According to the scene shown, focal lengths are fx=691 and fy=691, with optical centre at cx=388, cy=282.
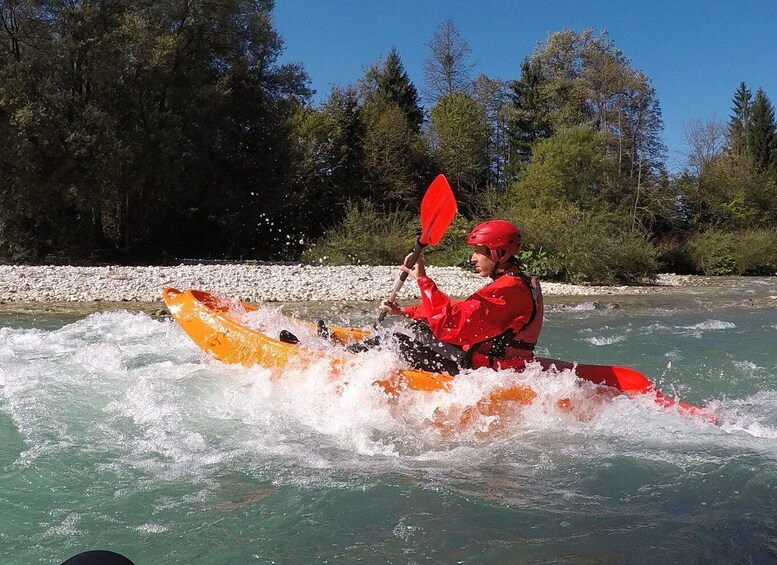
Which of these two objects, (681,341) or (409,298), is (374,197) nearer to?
(409,298)

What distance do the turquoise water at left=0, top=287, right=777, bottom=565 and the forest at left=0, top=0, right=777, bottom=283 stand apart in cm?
1131

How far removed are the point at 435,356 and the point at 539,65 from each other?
28669 millimetres

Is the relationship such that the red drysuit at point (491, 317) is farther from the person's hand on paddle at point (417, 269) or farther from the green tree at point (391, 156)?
the green tree at point (391, 156)

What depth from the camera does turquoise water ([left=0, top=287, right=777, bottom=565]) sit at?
290 cm

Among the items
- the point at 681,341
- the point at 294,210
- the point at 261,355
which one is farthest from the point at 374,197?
the point at 261,355

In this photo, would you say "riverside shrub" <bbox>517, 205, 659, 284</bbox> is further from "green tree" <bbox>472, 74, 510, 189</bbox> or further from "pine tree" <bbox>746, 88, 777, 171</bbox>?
"pine tree" <bbox>746, 88, 777, 171</bbox>

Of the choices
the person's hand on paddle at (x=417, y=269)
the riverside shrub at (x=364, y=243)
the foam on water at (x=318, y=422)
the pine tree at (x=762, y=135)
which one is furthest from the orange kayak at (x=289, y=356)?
the pine tree at (x=762, y=135)

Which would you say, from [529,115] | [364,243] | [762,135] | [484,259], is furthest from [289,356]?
[762,135]

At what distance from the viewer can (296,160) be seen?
68.2 feet

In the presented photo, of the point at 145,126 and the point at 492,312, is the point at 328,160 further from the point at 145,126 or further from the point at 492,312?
the point at 492,312

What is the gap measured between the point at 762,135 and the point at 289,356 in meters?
38.5

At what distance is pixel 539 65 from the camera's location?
30.7 meters

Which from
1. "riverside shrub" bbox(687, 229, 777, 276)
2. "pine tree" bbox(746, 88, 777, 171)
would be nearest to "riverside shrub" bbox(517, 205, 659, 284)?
"riverside shrub" bbox(687, 229, 777, 276)

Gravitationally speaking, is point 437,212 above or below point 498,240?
above
